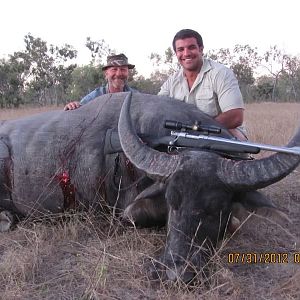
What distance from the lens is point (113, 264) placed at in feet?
11.2

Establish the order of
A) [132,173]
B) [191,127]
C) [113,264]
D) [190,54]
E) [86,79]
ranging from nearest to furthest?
[113,264] → [191,127] → [132,173] → [190,54] → [86,79]

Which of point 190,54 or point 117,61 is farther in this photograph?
point 117,61

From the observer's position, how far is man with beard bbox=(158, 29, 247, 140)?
4.99 meters

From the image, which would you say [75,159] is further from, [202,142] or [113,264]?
[202,142]

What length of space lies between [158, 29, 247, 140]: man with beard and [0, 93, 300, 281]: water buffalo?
598mm

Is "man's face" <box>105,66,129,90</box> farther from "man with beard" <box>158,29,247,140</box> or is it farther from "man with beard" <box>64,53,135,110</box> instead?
"man with beard" <box>158,29,247,140</box>

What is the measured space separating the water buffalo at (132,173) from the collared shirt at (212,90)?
1.95 feet

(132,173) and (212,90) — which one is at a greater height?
(212,90)

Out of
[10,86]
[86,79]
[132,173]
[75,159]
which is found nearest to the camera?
[132,173]

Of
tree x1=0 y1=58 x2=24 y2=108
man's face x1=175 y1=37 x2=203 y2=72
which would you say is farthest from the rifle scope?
tree x1=0 y1=58 x2=24 y2=108

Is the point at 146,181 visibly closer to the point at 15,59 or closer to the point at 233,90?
the point at 233,90

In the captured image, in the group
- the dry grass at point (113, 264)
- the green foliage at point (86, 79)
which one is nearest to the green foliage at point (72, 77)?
the green foliage at point (86, 79)

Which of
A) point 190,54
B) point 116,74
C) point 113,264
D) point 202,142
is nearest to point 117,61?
point 116,74
